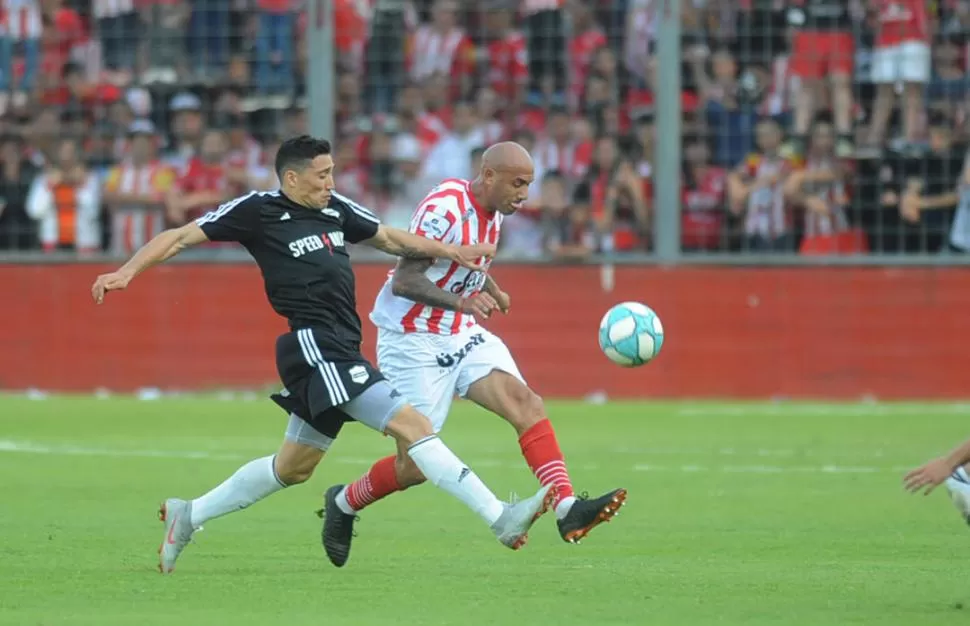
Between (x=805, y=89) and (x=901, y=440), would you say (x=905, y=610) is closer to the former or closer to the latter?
(x=901, y=440)

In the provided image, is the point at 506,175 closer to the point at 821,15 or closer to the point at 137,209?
the point at 821,15

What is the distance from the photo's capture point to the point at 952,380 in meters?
17.4

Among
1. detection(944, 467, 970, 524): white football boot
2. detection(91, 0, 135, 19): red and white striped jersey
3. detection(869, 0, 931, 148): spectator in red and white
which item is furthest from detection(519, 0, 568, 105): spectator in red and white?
detection(944, 467, 970, 524): white football boot

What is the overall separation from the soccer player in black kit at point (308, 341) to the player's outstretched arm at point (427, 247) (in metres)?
0.14

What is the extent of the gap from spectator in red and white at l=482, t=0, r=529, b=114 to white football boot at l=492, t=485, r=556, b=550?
36.0 ft

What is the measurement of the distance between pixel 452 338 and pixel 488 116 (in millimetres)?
9589

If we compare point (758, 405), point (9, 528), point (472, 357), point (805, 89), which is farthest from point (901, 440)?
point (9, 528)

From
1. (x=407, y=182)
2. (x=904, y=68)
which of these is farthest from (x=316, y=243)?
(x=904, y=68)

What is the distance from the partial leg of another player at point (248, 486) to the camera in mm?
7805

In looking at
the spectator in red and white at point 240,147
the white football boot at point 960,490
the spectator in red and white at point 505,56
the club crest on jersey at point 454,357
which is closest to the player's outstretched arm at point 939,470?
the white football boot at point 960,490

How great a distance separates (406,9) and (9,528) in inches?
409

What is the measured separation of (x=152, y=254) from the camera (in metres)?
7.60

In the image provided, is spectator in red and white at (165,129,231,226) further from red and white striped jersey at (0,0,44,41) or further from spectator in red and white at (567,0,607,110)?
spectator in red and white at (567,0,607,110)

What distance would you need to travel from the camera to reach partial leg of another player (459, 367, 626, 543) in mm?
7703
